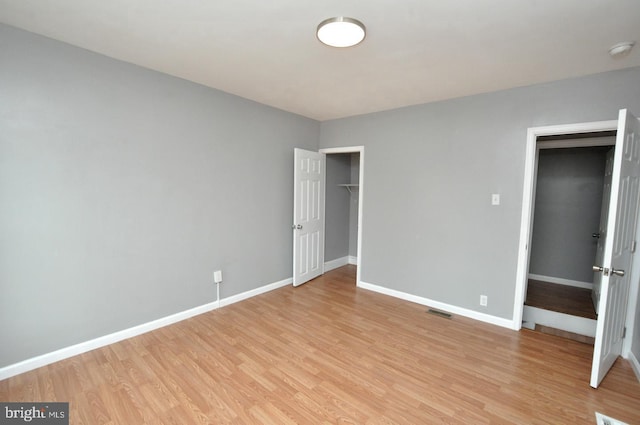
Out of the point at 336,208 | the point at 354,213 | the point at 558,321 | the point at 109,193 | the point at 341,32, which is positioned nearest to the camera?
the point at 341,32

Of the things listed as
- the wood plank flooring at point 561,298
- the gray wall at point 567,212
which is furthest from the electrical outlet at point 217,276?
the gray wall at point 567,212

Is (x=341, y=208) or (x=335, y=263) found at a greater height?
(x=341, y=208)

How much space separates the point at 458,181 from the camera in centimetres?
331

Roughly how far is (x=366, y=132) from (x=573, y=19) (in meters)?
2.49

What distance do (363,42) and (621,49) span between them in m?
1.85

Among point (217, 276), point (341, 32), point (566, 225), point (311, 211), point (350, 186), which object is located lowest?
point (217, 276)

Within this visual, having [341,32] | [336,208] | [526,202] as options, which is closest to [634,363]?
[526,202]

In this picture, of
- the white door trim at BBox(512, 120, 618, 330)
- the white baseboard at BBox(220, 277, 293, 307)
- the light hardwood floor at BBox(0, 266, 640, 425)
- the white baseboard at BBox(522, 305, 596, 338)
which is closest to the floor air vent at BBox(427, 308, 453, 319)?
the light hardwood floor at BBox(0, 266, 640, 425)

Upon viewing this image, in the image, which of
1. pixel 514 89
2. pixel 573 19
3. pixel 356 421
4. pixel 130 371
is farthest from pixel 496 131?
pixel 130 371

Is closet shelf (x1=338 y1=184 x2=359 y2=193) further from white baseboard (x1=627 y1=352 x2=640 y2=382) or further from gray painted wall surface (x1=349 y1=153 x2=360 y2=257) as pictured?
white baseboard (x1=627 y1=352 x2=640 y2=382)

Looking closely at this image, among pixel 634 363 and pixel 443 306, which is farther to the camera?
pixel 443 306

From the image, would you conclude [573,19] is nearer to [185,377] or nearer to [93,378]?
[185,377]

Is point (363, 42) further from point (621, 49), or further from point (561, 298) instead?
point (561, 298)

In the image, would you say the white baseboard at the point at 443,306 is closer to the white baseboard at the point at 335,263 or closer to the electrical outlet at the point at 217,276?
the white baseboard at the point at 335,263
